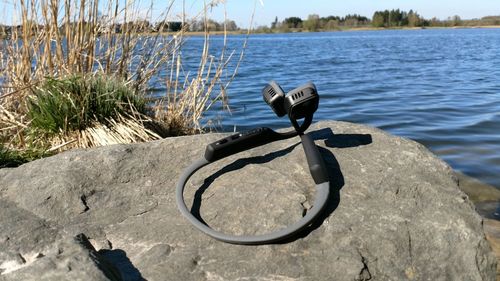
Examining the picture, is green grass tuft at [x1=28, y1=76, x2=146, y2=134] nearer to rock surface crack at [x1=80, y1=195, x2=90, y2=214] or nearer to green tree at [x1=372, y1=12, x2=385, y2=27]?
rock surface crack at [x1=80, y1=195, x2=90, y2=214]

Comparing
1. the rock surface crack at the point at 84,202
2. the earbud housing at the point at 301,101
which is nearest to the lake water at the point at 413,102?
the earbud housing at the point at 301,101

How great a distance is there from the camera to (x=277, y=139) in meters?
Result: 2.86

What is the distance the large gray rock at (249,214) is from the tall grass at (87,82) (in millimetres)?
1475

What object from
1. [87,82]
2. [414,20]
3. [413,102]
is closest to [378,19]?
[414,20]

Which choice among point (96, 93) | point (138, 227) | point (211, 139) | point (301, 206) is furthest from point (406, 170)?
point (96, 93)

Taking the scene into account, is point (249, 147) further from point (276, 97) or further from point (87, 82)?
point (87, 82)

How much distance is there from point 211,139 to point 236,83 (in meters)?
9.55

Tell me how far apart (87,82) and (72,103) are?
26cm

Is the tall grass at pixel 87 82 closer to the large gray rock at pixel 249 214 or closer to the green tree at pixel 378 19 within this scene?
the large gray rock at pixel 249 214

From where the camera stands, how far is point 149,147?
3066 mm

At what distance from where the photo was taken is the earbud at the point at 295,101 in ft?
8.57

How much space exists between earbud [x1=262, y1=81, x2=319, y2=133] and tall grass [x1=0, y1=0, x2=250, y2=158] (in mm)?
2028

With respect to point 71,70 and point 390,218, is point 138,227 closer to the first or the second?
point 390,218

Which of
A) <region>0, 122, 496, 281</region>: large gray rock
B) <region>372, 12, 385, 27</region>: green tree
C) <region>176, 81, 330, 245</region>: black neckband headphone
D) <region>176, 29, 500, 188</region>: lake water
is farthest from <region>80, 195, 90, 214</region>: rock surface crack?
<region>372, 12, 385, 27</region>: green tree
